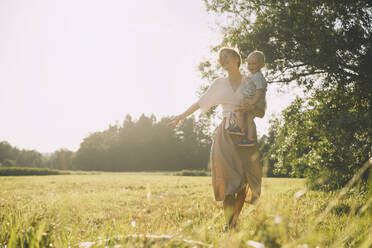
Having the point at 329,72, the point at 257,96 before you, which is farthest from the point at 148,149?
the point at 257,96

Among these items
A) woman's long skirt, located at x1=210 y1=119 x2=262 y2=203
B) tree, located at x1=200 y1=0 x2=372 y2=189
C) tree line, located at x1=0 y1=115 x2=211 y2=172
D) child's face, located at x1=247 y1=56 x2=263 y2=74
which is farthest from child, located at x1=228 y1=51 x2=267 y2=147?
tree line, located at x1=0 y1=115 x2=211 y2=172

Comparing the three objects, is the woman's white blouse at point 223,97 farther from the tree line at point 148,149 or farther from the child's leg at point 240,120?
the tree line at point 148,149

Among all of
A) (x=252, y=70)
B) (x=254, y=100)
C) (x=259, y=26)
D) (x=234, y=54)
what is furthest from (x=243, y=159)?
(x=259, y=26)

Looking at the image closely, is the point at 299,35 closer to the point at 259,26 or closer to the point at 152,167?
the point at 259,26

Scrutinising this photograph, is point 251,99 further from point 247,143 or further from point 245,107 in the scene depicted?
point 247,143

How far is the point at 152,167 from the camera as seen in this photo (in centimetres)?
5609

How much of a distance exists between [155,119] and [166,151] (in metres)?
14.5

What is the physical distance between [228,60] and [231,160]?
1330 mm

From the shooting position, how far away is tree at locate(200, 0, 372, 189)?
5895 millimetres

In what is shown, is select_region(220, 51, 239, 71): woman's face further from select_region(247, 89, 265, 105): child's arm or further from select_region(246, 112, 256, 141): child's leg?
select_region(246, 112, 256, 141): child's leg

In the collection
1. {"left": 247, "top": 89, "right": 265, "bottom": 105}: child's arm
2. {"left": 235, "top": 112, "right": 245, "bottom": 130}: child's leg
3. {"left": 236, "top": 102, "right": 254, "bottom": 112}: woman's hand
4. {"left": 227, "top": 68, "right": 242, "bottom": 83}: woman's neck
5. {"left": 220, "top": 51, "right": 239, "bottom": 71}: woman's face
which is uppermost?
{"left": 220, "top": 51, "right": 239, "bottom": 71}: woman's face

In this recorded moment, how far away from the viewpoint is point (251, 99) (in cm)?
317

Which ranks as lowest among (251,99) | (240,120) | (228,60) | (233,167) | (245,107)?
(233,167)

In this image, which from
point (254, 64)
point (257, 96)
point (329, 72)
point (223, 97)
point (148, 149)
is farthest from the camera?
point (148, 149)
